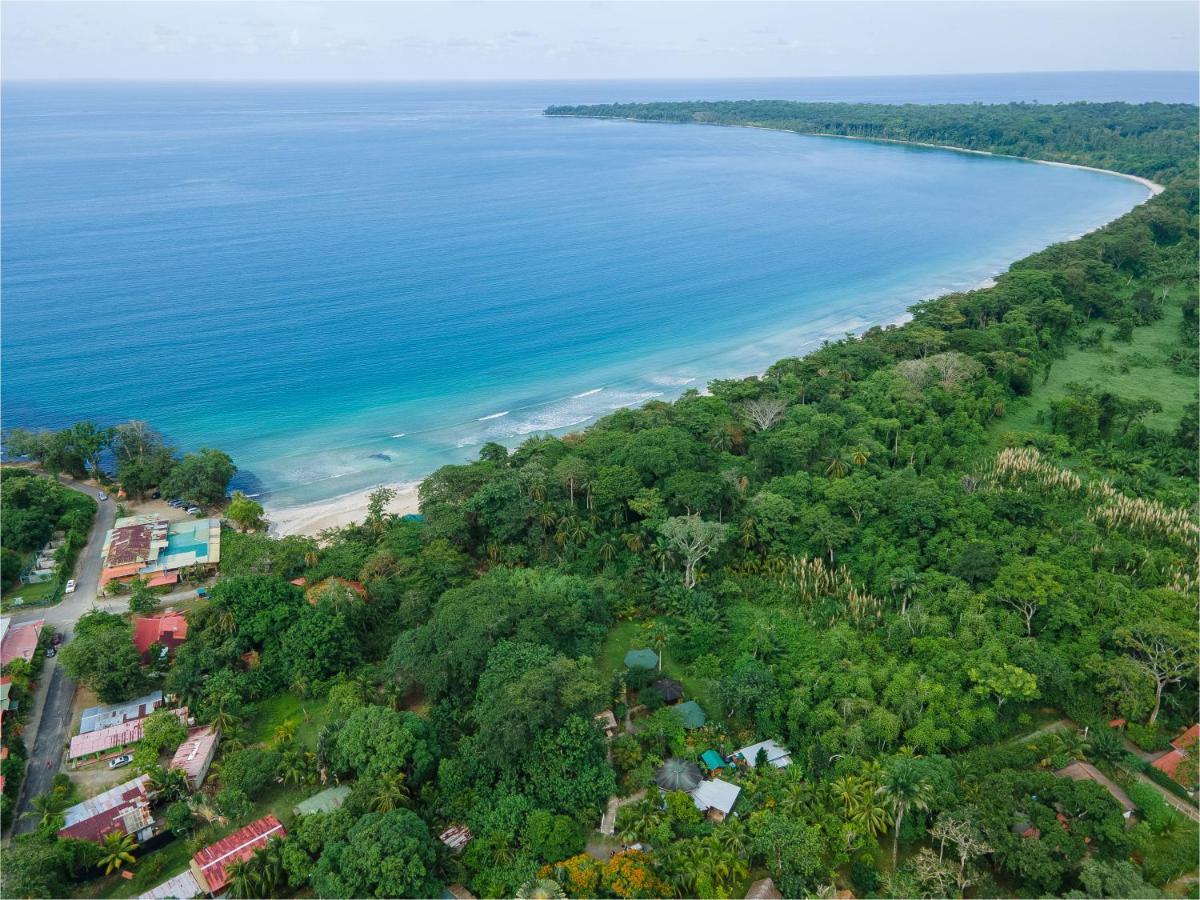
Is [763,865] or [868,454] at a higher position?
[868,454]

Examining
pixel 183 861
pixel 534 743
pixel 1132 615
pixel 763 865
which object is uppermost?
pixel 1132 615

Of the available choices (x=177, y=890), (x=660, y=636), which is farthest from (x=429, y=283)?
(x=177, y=890)

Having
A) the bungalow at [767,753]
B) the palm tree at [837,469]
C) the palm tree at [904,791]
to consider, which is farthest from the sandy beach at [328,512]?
the palm tree at [904,791]

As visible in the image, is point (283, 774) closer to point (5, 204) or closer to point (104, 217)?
point (104, 217)

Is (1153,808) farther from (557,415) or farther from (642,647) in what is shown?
(557,415)

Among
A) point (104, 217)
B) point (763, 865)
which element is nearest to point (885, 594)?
point (763, 865)

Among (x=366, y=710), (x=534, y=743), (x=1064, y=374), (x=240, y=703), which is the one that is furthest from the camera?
(x=1064, y=374)

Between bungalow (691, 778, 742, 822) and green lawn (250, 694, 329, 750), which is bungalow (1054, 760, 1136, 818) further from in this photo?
green lawn (250, 694, 329, 750)
